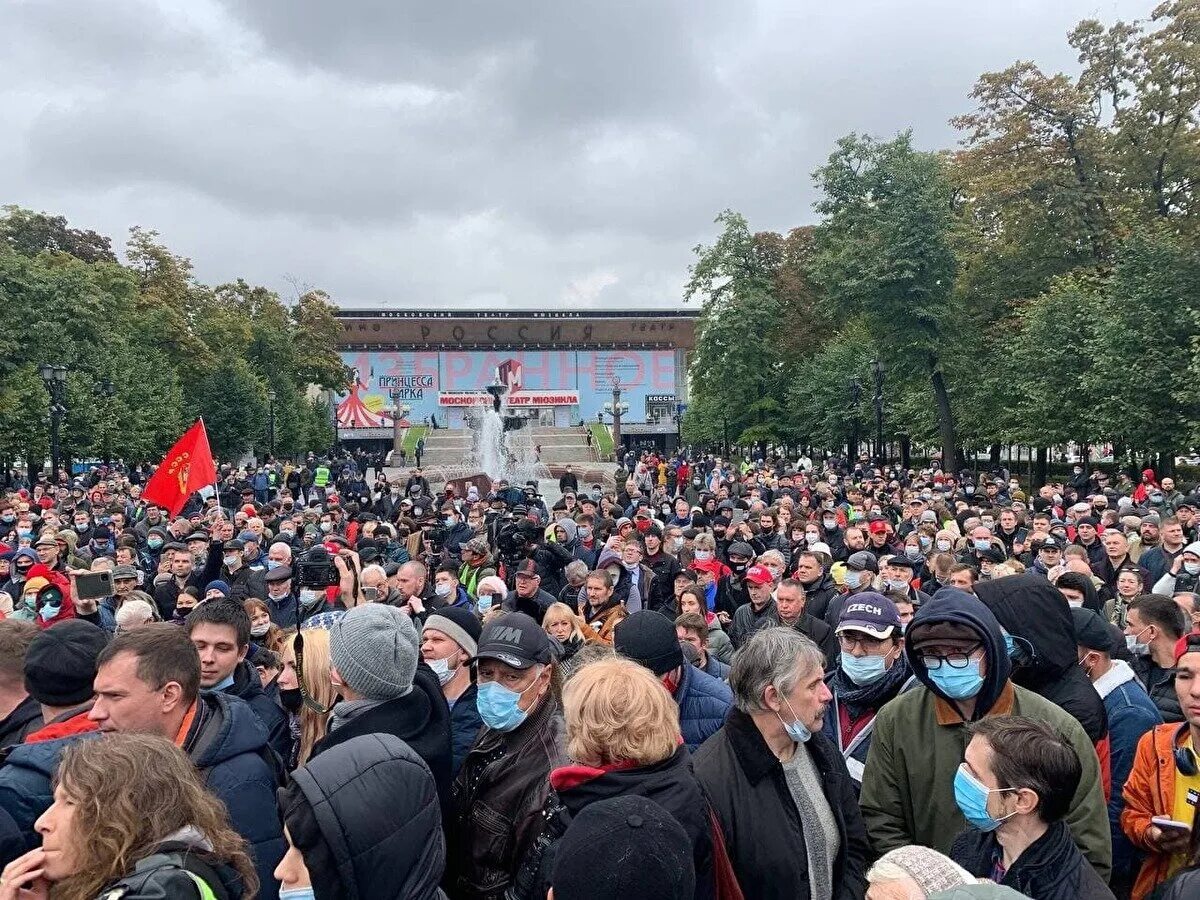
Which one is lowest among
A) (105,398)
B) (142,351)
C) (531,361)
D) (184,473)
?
(184,473)

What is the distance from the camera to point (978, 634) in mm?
3074

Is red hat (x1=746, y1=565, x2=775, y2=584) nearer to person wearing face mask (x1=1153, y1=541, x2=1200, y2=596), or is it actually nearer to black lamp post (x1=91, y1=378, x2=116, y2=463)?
person wearing face mask (x1=1153, y1=541, x2=1200, y2=596)

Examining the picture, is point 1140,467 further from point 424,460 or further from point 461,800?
point 424,460

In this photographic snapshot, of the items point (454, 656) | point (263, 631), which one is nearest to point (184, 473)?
Answer: point (263, 631)

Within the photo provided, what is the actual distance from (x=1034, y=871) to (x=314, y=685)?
2626 millimetres

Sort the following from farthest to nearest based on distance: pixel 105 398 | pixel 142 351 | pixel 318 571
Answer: pixel 142 351 < pixel 105 398 < pixel 318 571

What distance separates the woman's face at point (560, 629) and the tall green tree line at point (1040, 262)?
66.3 ft

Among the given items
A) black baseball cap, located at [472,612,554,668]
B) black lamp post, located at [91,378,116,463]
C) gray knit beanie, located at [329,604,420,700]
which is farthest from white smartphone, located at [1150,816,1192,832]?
black lamp post, located at [91,378,116,463]

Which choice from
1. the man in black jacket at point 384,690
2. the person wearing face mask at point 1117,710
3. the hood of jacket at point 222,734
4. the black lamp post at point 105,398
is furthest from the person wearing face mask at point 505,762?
the black lamp post at point 105,398

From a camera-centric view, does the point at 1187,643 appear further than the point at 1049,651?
Yes

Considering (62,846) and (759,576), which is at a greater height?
(62,846)

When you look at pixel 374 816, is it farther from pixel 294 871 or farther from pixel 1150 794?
pixel 1150 794

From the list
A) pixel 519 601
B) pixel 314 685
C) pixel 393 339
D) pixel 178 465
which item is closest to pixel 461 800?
pixel 314 685

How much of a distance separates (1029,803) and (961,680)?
63 cm
